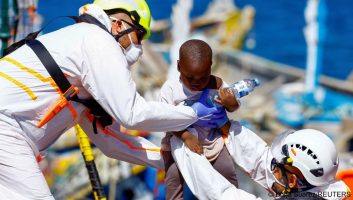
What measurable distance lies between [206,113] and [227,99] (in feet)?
0.45

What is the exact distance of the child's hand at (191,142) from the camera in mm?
4238

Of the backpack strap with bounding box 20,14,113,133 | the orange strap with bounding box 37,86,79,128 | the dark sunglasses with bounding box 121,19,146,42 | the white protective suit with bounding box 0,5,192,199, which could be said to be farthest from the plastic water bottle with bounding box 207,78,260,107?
the orange strap with bounding box 37,86,79,128

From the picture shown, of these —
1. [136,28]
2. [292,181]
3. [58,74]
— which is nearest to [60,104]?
[58,74]

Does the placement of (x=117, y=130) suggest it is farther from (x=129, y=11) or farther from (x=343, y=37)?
(x=343, y=37)

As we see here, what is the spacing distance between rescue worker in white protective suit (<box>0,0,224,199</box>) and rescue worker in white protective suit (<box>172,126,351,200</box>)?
232 millimetres

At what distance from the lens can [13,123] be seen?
411cm

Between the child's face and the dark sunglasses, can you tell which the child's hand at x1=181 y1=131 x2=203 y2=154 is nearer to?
the child's face

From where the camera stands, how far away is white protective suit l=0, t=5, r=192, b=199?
13.3ft

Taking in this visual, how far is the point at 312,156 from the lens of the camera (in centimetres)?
393

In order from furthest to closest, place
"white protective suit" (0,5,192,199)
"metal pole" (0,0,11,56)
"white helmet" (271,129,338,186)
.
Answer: "metal pole" (0,0,11,56) < "white protective suit" (0,5,192,199) < "white helmet" (271,129,338,186)

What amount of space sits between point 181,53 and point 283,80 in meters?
15.4

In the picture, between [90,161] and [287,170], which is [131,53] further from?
[90,161]

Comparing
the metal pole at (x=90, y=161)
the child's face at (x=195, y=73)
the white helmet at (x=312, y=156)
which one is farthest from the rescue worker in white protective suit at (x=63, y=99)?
the metal pole at (x=90, y=161)

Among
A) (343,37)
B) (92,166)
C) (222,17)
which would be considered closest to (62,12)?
(343,37)
